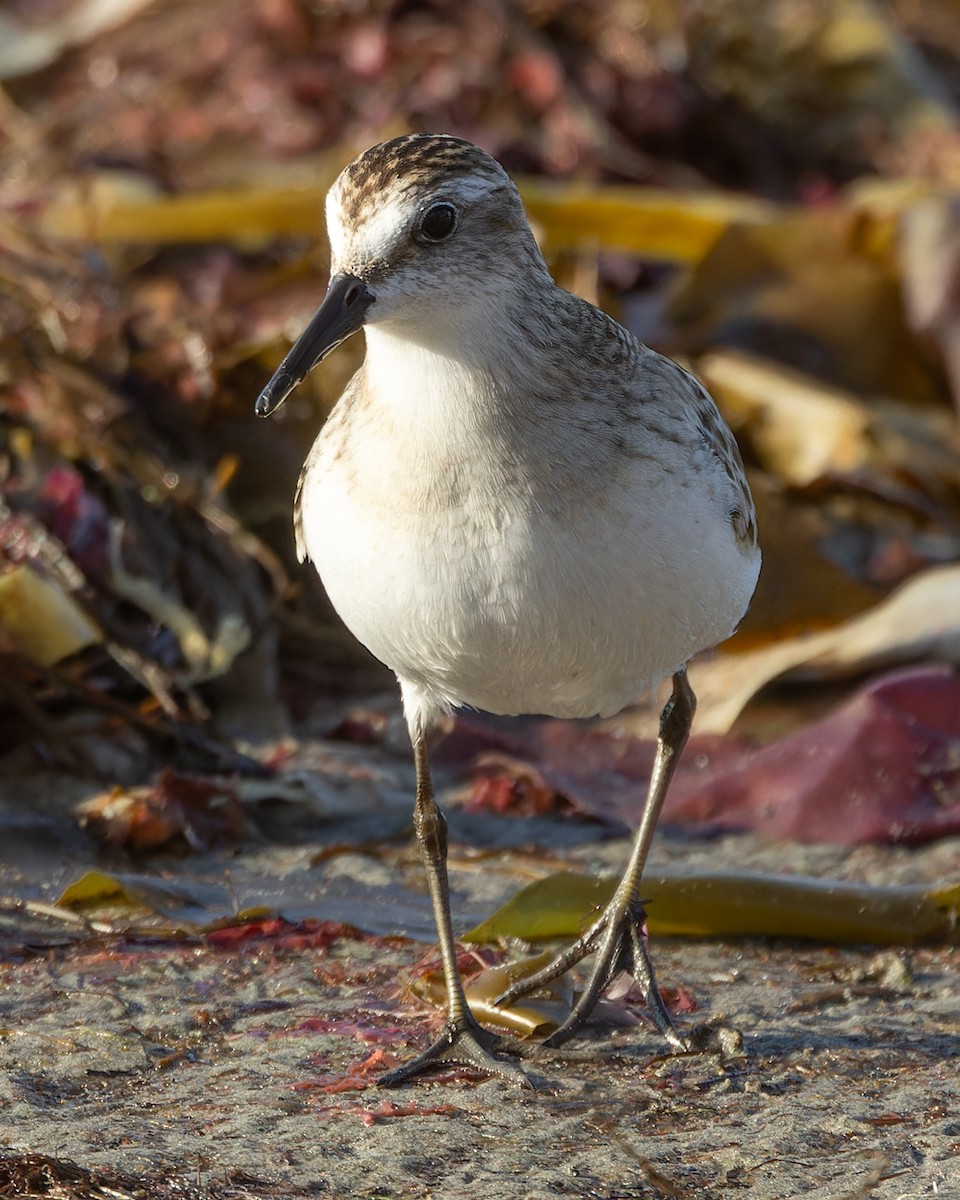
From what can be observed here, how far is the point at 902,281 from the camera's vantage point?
6.71m

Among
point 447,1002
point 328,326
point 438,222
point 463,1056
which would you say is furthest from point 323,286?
point 463,1056

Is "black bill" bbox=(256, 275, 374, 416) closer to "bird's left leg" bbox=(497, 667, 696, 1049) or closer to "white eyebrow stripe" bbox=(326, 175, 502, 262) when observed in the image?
"white eyebrow stripe" bbox=(326, 175, 502, 262)

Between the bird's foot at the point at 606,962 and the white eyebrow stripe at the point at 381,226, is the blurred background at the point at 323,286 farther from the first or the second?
the white eyebrow stripe at the point at 381,226

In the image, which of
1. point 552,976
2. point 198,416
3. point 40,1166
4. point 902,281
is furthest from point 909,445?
point 40,1166

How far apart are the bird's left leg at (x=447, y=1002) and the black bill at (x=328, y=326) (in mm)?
955

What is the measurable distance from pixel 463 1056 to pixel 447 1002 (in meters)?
0.17

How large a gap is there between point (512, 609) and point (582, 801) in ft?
5.71

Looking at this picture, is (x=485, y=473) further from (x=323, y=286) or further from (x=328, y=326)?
(x=323, y=286)

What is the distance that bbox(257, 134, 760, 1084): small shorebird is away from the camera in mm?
3328

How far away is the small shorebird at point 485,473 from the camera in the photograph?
333 centimetres

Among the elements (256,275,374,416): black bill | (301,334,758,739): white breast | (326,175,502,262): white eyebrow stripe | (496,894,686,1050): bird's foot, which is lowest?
(496,894,686,1050): bird's foot

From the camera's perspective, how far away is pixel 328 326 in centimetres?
325

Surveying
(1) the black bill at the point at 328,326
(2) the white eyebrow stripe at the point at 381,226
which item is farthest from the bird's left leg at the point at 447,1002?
(2) the white eyebrow stripe at the point at 381,226

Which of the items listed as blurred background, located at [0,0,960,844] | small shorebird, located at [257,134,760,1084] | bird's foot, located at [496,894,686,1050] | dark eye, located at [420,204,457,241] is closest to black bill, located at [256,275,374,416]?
small shorebird, located at [257,134,760,1084]
